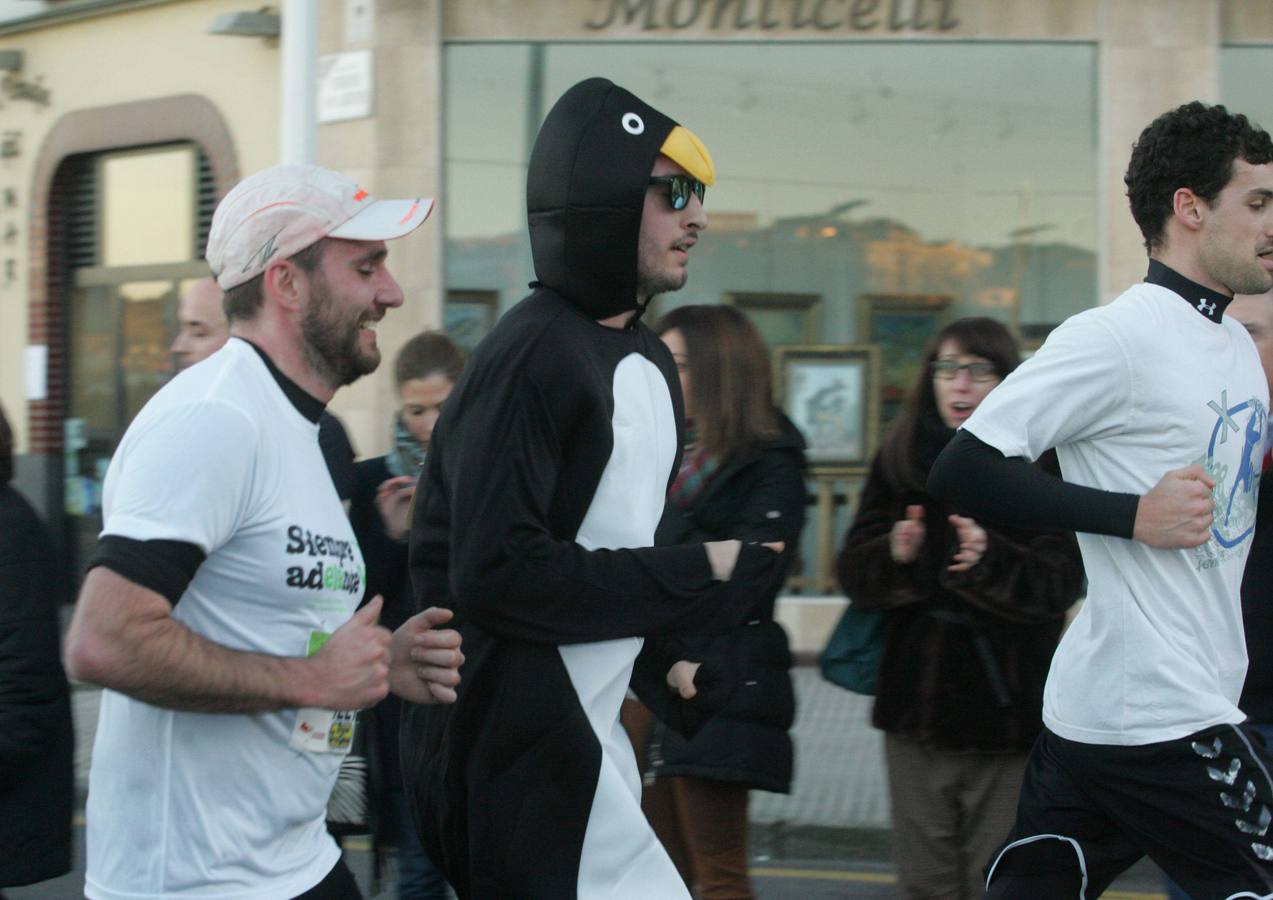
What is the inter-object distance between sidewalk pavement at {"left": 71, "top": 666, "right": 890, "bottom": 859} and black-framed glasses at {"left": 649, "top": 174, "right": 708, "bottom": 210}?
3.38 metres

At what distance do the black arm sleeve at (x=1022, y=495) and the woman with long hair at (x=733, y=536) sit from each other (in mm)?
1096

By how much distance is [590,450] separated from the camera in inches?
106

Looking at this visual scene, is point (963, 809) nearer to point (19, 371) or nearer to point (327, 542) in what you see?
point (327, 542)

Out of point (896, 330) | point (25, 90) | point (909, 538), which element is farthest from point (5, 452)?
point (25, 90)

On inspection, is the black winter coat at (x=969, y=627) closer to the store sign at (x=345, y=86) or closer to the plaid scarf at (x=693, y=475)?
the plaid scarf at (x=693, y=475)

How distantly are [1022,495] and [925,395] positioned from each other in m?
1.40

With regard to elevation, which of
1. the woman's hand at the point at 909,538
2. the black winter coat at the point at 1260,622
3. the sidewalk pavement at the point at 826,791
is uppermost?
the woman's hand at the point at 909,538

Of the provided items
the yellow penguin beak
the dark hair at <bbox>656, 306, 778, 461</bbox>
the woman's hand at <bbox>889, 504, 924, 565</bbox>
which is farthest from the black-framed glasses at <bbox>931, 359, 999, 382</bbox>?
the yellow penguin beak

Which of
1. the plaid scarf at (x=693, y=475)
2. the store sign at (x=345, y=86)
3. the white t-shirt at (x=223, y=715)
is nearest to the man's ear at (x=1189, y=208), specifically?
the plaid scarf at (x=693, y=475)

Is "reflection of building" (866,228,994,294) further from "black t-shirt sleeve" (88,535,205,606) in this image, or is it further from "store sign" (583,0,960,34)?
"black t-shirt sleeve" (88,535,205,606)

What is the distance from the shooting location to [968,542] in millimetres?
4152

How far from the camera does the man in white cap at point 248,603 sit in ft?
7.53

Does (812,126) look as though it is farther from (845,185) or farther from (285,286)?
(285,286)

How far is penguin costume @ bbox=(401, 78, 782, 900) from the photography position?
2629mm
